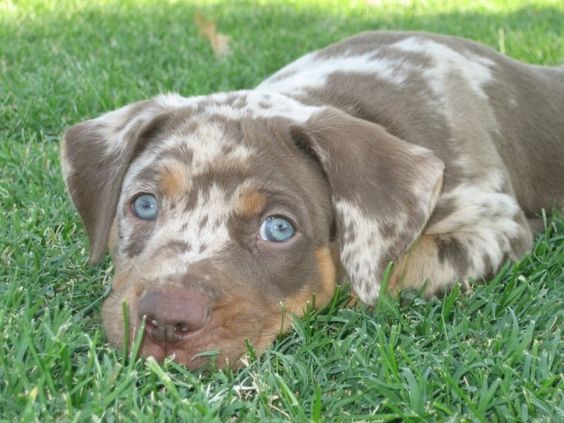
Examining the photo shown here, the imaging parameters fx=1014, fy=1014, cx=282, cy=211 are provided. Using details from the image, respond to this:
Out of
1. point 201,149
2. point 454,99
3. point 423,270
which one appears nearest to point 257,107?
point 201,149

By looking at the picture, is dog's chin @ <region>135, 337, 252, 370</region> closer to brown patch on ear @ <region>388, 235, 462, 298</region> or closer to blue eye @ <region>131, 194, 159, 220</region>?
blue eye @ <region>131, 194, 159, 220</region>

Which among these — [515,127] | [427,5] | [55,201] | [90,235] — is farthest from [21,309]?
→ [427,5]

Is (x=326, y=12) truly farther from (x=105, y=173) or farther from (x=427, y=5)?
(x=105, y=173)

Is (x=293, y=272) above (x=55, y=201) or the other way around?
above

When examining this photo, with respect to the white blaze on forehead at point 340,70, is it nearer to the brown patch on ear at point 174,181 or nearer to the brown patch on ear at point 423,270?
the brown patch on ear at point 423,270

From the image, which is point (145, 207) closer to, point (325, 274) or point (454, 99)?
point (325, 274)

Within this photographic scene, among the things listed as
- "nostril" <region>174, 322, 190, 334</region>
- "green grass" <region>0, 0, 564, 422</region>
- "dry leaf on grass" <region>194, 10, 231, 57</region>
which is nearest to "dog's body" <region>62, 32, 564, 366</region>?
"nostril" <region>174, 322, 190, 334</region>
